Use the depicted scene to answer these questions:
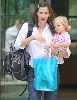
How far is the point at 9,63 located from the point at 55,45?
1.69 ft

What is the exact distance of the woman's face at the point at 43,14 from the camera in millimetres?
4215

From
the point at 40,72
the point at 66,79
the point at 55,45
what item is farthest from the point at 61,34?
the point at 66,79

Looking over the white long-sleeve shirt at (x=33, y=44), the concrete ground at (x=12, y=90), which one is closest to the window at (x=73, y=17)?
the concrete ground at (x=12, y=90)

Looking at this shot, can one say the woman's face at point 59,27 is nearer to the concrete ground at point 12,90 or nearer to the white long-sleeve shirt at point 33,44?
the white long-sleeve shirt at point 33,44

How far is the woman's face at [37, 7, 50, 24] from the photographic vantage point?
4.21 meters

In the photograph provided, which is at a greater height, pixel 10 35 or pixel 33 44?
pixel 10 35

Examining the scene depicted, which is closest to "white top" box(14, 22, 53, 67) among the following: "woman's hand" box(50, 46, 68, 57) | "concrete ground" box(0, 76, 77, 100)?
"woman's hand" box(50, 46, 68, 57)

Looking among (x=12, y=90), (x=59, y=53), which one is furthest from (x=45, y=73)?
(x=12, y=90)

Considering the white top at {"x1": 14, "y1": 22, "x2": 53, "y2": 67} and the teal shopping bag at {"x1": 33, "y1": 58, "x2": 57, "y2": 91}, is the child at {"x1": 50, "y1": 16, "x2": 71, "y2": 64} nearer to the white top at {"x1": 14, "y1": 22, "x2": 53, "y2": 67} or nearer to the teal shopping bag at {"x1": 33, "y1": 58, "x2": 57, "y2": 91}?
the white top at {"x1": 14, "y1": 22, "x2": 53, "y2": 67}

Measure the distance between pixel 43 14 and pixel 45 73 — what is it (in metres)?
0.59

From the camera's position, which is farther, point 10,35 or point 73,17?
point 73,17

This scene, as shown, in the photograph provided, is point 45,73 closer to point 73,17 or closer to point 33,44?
point 33,44

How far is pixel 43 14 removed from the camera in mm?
4223

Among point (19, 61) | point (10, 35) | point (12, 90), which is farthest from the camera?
point (12, 90)
